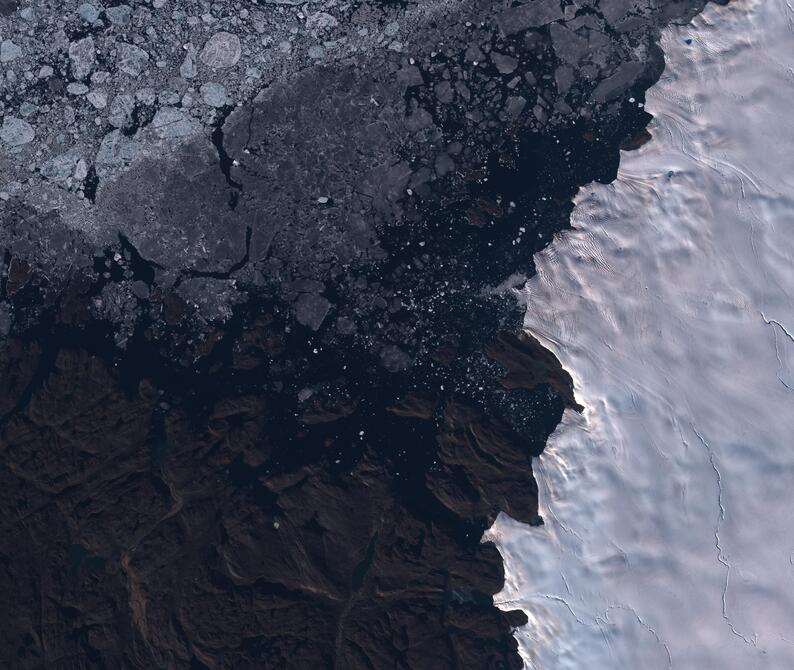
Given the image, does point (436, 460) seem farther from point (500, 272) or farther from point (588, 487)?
point (500, 272)

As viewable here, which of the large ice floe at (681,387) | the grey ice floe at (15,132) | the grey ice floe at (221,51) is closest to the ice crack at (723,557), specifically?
the large ice floe at (681,387)

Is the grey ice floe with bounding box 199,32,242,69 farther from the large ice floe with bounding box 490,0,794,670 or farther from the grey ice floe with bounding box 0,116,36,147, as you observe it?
the large ice floe with bounding box 490,0,794,670

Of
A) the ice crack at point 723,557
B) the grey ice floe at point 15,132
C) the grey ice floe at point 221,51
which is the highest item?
the grey ice floe at point 221,51

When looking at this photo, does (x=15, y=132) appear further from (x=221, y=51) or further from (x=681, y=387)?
(x=681, y=387)

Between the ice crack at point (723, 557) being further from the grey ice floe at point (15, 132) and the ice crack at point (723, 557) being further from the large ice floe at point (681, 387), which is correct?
the grey ice floe at point (15, 132)

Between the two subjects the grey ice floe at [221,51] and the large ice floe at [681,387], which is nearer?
the large ice floe at [681,387]

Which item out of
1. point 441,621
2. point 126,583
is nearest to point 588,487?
point 441,621

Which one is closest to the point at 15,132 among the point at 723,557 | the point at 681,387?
the point at 681,387

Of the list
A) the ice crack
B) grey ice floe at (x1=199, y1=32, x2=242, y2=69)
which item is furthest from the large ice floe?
grey ice floe at (x1=199, y1=32, x2=242, y2=69)
